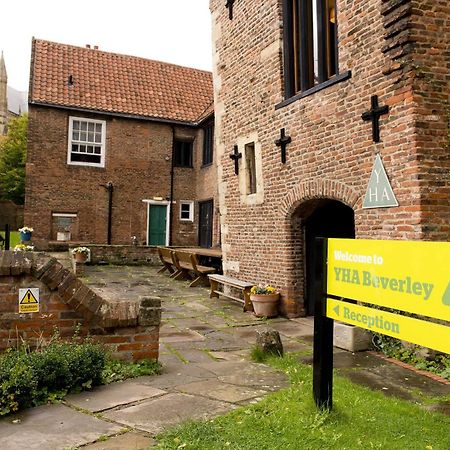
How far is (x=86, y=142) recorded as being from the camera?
18.2 meters

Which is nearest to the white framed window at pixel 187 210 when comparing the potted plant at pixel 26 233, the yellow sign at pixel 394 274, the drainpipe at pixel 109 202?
the drainpipe at pixel 109 202

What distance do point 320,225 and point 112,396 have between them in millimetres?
5803

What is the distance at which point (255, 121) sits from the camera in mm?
9000

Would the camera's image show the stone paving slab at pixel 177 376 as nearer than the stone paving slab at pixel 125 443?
No

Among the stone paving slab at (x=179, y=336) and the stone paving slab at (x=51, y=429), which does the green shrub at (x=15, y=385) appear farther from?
the stone paving slab at (x=179, y=336)

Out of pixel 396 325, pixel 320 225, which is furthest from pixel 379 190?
pixel 396 325

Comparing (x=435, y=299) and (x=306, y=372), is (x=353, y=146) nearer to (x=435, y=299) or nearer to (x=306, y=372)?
(x=306, y=372)

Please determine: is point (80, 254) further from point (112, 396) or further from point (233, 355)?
point (112, 396)

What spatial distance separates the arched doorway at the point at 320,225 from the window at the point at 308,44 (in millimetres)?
2257

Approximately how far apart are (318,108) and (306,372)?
4498mm

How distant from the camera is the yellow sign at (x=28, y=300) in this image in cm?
417

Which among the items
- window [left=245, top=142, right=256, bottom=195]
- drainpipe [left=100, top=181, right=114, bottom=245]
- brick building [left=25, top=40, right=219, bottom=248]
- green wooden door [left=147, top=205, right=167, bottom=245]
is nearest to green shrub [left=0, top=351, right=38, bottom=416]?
window [left=245, top=142, right=256, bottom=195]

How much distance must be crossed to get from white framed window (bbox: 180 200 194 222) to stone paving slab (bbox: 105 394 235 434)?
54.0 feet

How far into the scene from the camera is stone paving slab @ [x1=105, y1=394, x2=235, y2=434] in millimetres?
3139
